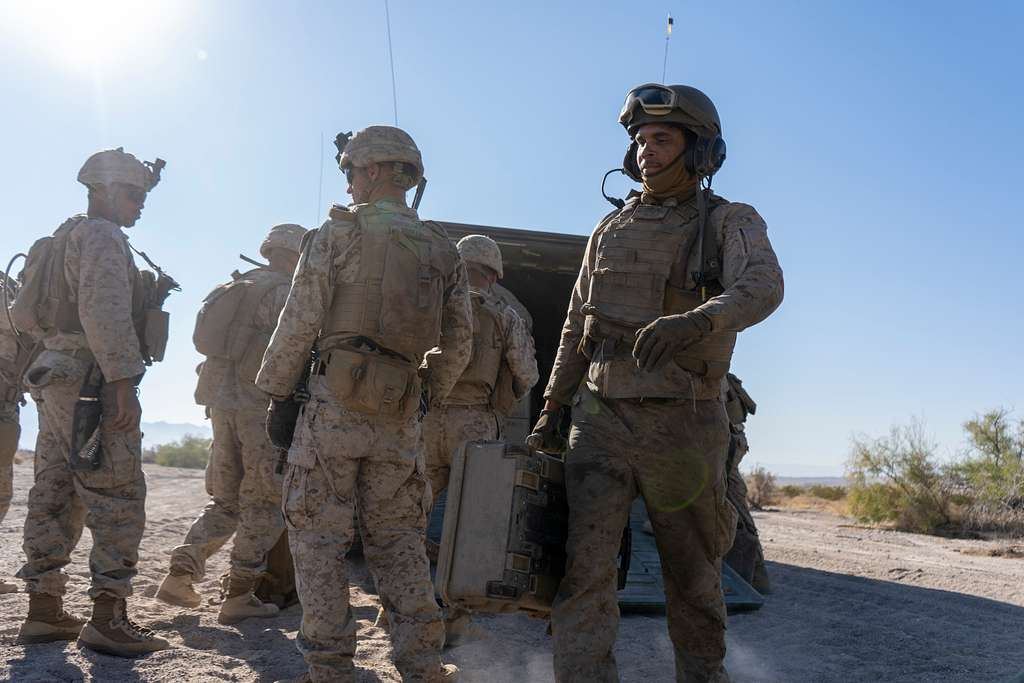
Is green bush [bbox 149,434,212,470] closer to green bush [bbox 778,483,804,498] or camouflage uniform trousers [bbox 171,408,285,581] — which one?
green bush [bbox 778,483,804,498]

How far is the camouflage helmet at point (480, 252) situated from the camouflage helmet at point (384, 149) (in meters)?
1.56

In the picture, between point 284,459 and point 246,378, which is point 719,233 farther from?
point 246,378

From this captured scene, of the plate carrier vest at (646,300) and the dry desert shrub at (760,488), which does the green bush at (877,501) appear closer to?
the dry desert shrub at (760,488)

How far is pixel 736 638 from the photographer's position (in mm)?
5520

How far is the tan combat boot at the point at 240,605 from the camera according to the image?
17.1 feet

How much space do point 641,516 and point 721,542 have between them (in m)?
4.51

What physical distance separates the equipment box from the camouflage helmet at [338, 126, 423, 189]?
1292mm

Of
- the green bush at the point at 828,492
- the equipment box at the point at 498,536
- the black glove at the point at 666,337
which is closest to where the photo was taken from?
the black glove at the point at 666,337

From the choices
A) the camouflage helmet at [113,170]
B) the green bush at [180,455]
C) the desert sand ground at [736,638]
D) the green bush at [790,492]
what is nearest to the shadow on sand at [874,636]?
the desert sand ground at [736,638]

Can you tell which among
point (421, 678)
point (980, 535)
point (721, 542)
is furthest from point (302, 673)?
point (980, 535)

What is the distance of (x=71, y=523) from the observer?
4625mm

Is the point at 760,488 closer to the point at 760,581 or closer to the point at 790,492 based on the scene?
the point at 790,492

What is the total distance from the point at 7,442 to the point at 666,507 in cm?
456

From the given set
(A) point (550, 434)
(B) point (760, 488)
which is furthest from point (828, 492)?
(A) point (550, 434)
